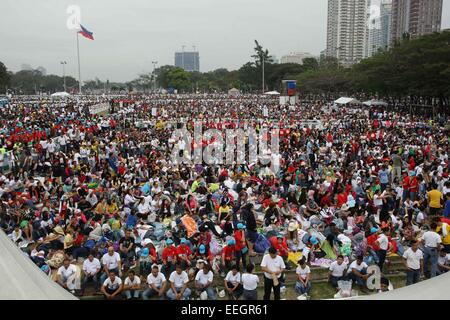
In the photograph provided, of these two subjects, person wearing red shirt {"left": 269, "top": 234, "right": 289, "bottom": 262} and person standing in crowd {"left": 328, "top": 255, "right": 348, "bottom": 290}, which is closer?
person standing in crowd {"left": 328, "top": 255, "right": 348, "bottom": 290}

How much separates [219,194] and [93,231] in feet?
11.2

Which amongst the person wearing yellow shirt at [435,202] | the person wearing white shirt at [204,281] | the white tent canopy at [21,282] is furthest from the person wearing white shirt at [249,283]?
the person wearing yellow shirt at [435,202]

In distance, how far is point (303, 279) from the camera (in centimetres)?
595


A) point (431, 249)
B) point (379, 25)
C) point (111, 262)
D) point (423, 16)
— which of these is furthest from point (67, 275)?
point (379, 25)

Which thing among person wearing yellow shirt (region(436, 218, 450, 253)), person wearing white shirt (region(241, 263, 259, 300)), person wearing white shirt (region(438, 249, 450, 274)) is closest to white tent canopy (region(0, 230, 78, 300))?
person wearing white shirt (region(241, 263, 259, 300))

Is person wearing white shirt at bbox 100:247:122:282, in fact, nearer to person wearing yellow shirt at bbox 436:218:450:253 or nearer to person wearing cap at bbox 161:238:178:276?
person wearing cap at bbox 161:238:178:276

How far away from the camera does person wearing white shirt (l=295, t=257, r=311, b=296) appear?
5901mm

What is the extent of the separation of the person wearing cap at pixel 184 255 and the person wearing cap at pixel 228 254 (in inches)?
22.2

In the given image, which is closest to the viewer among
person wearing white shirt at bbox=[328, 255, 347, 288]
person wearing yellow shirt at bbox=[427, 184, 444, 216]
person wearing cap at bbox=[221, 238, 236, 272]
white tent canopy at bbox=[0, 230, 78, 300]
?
white tent canopy at bbox=[0, 230, 78, 300]

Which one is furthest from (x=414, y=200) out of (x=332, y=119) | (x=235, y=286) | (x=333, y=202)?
(x=332, y=119)

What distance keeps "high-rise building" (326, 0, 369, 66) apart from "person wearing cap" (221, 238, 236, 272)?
381 feet

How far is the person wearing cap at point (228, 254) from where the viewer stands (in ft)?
21.7

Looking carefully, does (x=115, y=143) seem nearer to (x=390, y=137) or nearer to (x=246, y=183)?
(x=246, y=183)

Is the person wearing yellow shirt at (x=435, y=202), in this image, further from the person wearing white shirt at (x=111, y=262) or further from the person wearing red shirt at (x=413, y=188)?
the person wearing white shirt at (x=111, y=262)
